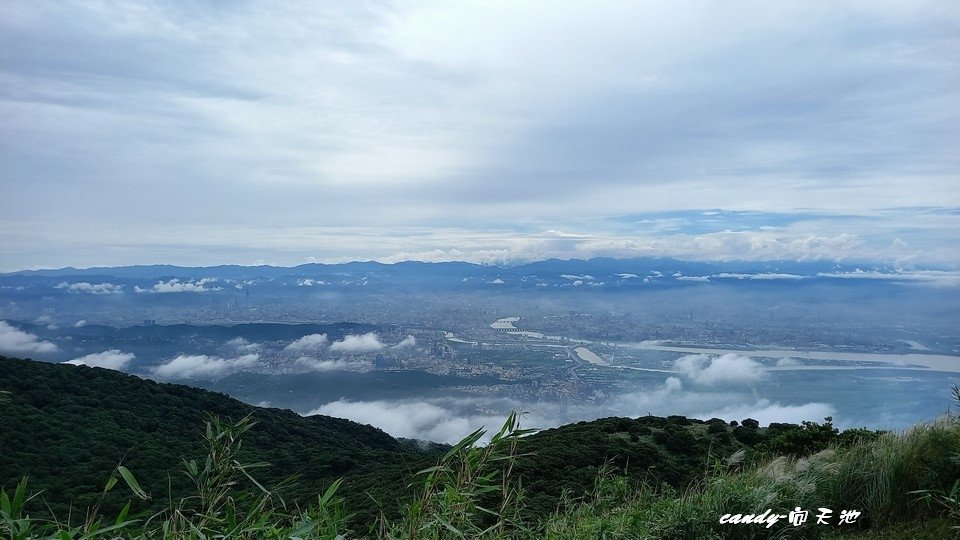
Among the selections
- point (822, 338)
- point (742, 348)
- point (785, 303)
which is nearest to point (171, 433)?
point (742, 348)

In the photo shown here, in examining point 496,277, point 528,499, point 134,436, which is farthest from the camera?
point 496,277

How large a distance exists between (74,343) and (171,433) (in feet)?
240

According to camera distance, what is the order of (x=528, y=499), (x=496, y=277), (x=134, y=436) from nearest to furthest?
(x=528, y=499) < (x=134, y=436) < (x=496, y=277)

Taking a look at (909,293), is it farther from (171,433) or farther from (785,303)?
(171,433)

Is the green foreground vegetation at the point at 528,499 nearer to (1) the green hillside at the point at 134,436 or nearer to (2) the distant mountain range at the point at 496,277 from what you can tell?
(1) the green hillside at the point at 134,436

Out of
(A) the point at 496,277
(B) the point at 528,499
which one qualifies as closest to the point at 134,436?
(B) the point at 528,499

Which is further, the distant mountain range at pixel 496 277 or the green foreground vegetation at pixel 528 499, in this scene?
the distant mountain range at pixel 496 277

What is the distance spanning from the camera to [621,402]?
2349 inches

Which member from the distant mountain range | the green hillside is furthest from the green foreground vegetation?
the distant mountain range

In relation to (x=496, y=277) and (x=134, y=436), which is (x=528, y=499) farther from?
(x=496, y=277)

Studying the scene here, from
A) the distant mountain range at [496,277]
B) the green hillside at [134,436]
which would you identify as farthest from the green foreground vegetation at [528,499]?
the distant mountain range at [496,277]

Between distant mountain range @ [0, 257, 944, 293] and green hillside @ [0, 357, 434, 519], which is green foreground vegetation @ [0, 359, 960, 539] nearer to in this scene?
green hillside @ [0, 357, 434, 519]

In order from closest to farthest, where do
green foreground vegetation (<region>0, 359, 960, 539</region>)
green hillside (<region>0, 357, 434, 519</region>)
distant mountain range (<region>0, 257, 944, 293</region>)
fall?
1. green foreground vegetation (<region>0, 359, 960, 539</region>)
2. green hillside (<region>0, 357, 434, 519</region>)
3. distant mountain range (<region>0, 257, 944, 293</region>)

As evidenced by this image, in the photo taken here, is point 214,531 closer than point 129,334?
Yes
